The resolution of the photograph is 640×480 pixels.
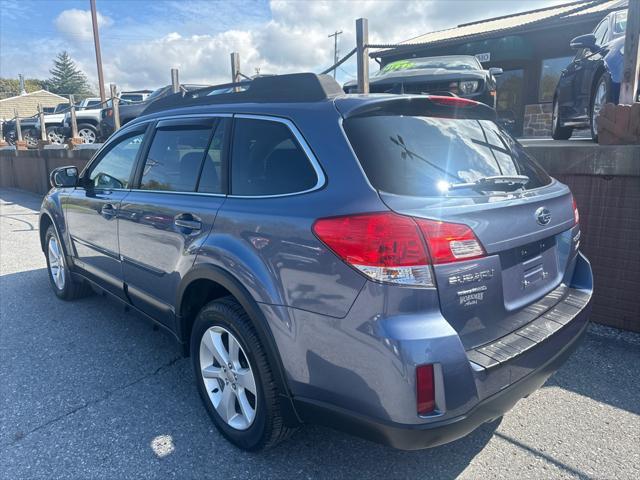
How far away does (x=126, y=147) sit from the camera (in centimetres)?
370

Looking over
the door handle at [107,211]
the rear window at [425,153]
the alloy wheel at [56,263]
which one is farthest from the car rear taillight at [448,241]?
the alloy wheel at [56,263]

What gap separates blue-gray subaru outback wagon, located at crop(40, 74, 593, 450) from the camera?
1812mm

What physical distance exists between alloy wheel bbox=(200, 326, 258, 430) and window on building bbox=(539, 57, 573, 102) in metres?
14.6

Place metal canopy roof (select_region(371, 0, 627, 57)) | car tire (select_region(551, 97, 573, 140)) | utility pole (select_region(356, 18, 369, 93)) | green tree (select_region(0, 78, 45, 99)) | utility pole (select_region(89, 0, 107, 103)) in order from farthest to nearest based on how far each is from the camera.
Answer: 1. green tree (select_region(0, 78, 45, 99))
2. utility pole (select_region(89, 0, 107, 103))
3. metal canopy roof (select_region(371, 0, 627, 57))
4. car tire (select_region(551, 97, 573, 140))
5. utility pole (select_region(356, 18, 369, 93))

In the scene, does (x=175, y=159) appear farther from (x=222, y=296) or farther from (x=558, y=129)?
(x=558, y=129)

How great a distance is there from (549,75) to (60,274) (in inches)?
569

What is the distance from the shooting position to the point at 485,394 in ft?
6.22

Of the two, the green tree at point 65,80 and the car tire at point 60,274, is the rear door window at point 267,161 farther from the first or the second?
the green tree at point 65,80

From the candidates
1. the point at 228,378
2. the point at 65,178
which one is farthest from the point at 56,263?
the point at 228,378

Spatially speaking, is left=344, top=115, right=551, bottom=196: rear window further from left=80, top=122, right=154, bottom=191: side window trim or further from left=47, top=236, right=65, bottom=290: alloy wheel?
left=47, top=236, right=65, bottom=290: alloy wheel

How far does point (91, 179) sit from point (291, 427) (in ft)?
9.73

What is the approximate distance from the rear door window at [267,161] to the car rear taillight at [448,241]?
56cm

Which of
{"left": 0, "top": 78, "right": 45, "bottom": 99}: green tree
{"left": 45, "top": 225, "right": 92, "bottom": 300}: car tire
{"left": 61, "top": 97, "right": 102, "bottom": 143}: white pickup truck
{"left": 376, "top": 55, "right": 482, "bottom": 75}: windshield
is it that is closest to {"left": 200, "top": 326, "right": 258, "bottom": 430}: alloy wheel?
{"left": 45, "top": 225, "right": 92, "bottom": 300}: car tire

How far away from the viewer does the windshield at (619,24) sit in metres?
5.80
